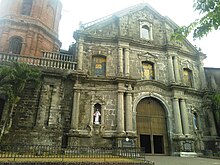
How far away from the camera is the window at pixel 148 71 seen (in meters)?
17.3

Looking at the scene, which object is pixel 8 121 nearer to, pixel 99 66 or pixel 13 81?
pixel 13 81

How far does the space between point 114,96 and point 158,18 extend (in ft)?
34.2

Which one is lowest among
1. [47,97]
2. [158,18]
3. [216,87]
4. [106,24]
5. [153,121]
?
[153,121]

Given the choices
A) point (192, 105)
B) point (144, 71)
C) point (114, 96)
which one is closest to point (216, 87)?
point (192, 105)

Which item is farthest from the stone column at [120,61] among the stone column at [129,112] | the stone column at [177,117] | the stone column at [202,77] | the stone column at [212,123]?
the stone column at [212,123]

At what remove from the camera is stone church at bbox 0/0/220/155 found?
13.7 meters

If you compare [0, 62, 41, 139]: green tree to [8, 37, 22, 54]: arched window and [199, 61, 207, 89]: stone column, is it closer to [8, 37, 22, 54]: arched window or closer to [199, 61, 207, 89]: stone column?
[8, 37, 22, 54]: arched window

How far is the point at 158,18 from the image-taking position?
2022 cm

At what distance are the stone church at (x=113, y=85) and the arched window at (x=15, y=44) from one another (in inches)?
4.1

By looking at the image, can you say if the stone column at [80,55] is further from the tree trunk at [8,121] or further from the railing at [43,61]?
the tree trunk at [8,121]

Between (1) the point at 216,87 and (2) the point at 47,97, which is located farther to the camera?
(1) the point at 216,87

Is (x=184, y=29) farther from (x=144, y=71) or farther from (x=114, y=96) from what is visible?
(x=144, y=71)

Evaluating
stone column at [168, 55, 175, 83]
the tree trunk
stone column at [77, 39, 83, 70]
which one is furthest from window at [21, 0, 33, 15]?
stone column at [168, 55, 175, 83]

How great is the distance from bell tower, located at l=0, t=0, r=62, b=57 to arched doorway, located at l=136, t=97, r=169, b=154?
36.5 ft
